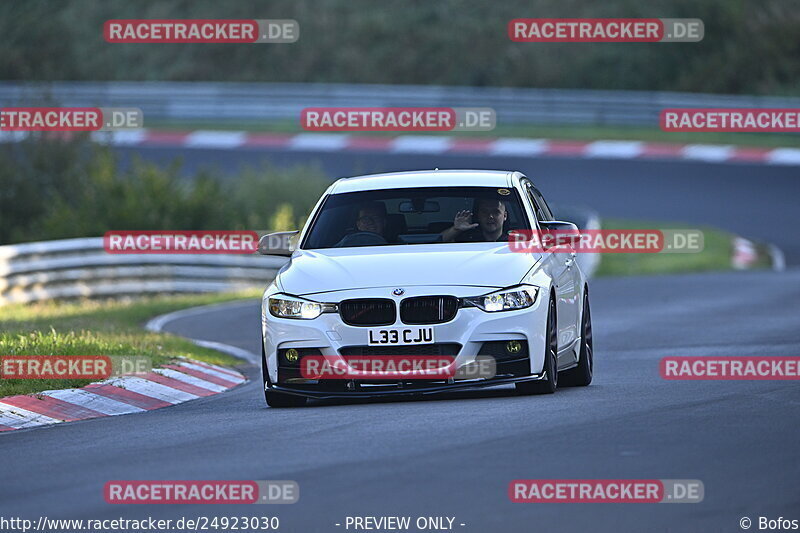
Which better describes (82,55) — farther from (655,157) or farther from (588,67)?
(655,157)

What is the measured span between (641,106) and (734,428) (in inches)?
1299

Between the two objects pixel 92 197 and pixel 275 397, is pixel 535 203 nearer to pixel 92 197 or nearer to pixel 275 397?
pixel 275 397

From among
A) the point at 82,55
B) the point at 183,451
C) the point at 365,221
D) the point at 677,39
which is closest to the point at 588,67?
the point at 677,39

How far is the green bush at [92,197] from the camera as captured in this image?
1244 inches

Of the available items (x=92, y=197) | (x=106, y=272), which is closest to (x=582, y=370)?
(x=106, y=272)

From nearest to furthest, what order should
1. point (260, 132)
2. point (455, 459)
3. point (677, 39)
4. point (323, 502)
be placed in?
1. point (323, 502)
2. point (455, 459)
3. point (260, 132)
4. point (677, 39)

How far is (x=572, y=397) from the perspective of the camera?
11516 millimetres

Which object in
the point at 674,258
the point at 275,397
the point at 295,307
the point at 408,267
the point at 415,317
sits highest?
the point at 674,258

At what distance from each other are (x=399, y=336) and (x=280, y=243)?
2.14 meters

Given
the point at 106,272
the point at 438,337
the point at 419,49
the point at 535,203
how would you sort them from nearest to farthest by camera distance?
the point at 438,337
the point at 535,203
the point at 106,272
the point at 419,49

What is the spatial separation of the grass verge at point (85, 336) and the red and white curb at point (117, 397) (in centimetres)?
22

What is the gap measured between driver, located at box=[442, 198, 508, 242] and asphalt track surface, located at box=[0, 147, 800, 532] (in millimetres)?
1088

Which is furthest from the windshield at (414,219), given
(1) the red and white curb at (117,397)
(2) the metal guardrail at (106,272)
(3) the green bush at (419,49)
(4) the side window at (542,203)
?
(3) the green bush at (419,49)

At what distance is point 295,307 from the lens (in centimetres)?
1130
